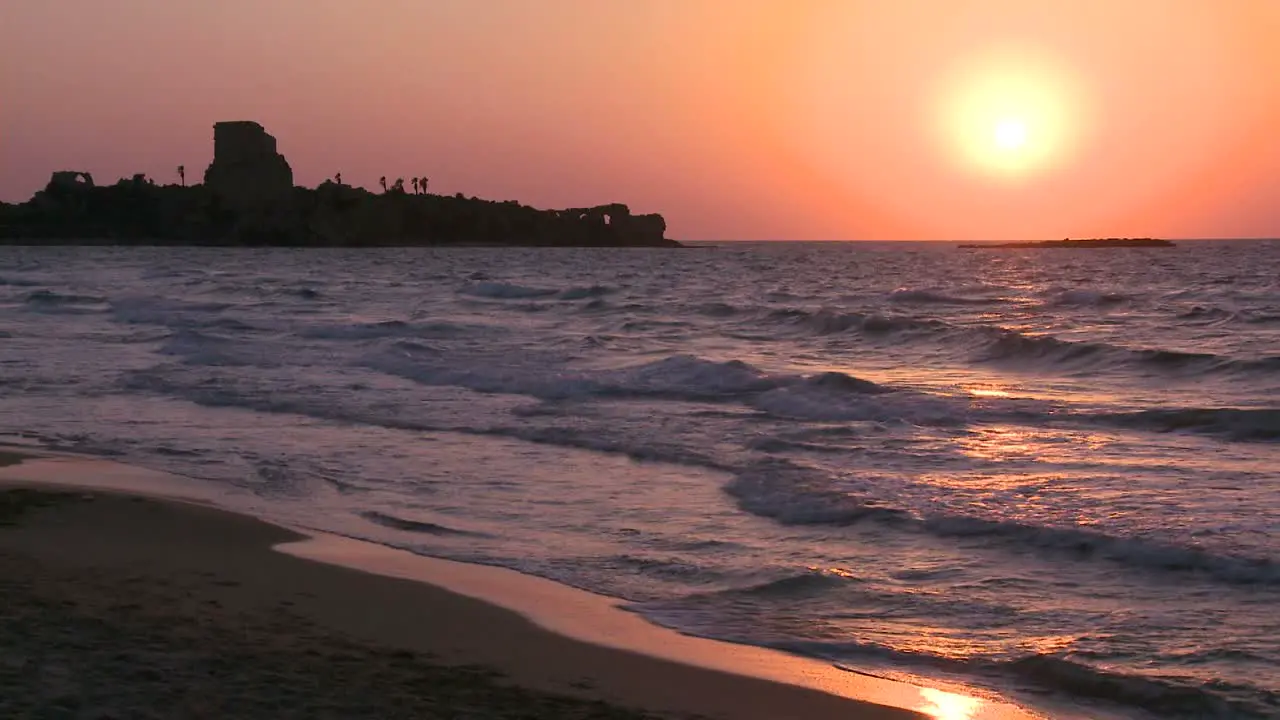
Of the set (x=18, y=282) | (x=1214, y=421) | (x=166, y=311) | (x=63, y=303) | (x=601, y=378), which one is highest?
(x=1214, y=421)

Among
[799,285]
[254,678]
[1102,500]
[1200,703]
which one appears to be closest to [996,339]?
[1102,500]

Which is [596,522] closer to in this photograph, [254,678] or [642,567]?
[642,567]

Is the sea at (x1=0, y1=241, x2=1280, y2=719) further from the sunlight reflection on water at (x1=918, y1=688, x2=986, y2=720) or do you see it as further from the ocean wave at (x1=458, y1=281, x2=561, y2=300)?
the ocean wave at (x1=458, y1=281, x2=561, y2=300)

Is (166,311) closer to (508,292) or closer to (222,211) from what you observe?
(508,292)

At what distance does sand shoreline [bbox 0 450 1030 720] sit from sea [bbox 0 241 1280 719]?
0.38m

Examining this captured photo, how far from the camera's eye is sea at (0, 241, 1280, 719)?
7.09 meters

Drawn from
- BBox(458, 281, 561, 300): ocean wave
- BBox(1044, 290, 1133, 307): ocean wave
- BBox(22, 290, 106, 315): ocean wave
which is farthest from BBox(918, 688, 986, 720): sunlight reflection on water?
BBox(458, 281, 561, 300): ocean wave

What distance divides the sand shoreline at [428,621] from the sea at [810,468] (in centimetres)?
38

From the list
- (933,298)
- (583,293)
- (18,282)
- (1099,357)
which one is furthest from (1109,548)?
(18,282)

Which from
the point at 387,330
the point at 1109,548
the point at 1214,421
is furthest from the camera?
the point at 387,330

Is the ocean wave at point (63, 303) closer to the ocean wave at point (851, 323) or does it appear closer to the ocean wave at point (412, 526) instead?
the ocean wave at point (851, 323)

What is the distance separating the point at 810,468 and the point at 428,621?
19.4ft

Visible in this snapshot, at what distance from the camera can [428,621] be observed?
6922 mm

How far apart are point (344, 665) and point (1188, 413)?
42.3ft
